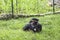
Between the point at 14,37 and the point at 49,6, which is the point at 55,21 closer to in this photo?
the point at 14,37

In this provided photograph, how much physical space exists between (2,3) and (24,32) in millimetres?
4763

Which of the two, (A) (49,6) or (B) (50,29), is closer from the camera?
(B) (50,29)

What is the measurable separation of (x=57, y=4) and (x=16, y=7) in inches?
125

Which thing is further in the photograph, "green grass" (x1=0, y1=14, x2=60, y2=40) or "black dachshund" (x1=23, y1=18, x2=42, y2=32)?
"black dachshund" (x1=23, y1=18, x2=42, y2=32)

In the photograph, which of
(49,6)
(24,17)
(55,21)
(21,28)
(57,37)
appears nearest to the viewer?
(57,37)

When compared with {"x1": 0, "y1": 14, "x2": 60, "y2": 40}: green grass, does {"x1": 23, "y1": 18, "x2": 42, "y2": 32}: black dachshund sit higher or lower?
higher

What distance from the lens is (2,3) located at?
40.1ft

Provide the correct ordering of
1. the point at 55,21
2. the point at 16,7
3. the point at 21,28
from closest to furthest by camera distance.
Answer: the point at 21,28 < the point at 55,21 < the point at 16,7

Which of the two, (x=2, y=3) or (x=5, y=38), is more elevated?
(x=2, y=3)

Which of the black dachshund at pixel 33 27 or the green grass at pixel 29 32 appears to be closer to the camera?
the green grass at pixel 29 32

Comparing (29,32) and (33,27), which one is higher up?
(33,27)

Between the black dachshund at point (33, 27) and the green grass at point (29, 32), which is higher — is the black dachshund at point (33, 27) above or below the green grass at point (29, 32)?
above

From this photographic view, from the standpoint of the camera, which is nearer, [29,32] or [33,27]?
[29,32]

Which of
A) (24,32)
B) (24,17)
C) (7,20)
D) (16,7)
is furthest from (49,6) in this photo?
(24,32)
